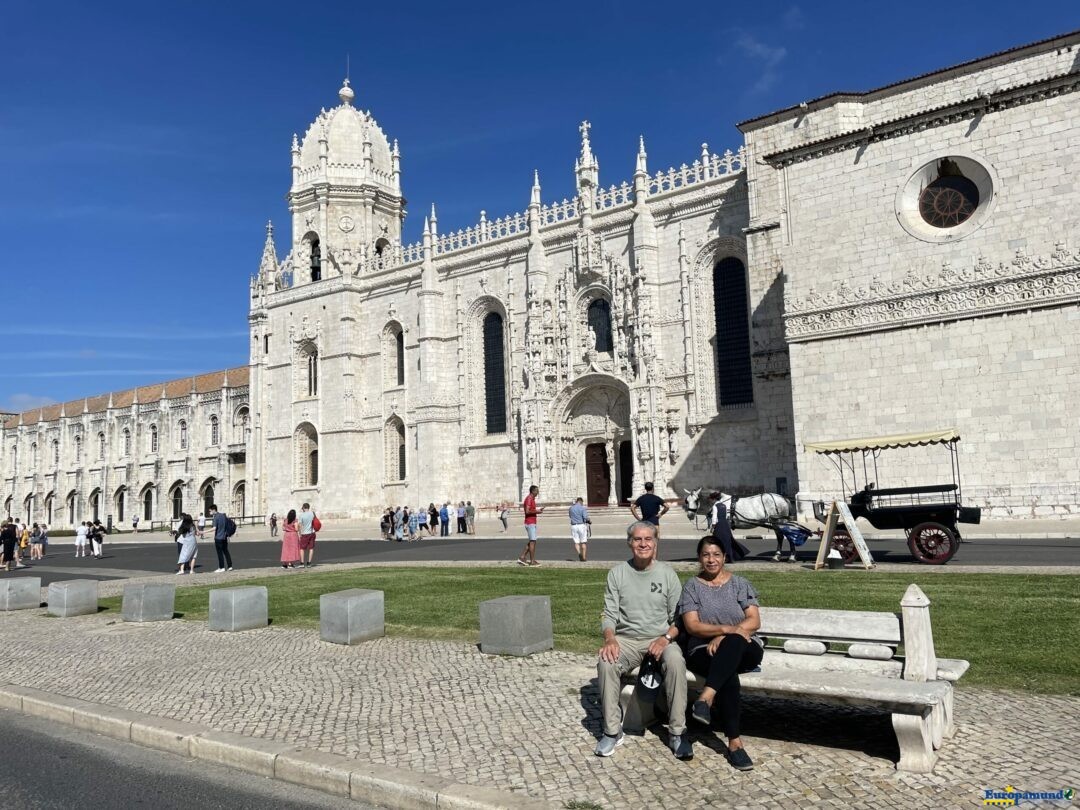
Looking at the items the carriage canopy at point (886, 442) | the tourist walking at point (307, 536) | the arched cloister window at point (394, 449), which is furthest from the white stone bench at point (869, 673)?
the arched cloister window at point (394, 449)

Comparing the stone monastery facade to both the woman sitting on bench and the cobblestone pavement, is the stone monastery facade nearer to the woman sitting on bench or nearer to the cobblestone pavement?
the cobblestone pavement

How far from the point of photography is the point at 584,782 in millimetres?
4777

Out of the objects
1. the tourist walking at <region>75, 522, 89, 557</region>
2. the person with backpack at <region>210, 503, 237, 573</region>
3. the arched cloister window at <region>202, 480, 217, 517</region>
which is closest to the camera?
the person with backpack at <region>210, 503, 237, 573</region>

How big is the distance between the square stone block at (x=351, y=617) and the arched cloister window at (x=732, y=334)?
2487 centimetres

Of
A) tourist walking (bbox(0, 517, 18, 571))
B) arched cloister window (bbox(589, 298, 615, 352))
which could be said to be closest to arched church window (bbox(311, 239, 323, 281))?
arched cloister window (bbox(589, 298, 615, 352))

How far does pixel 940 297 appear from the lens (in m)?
22.6

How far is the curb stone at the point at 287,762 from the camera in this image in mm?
4602

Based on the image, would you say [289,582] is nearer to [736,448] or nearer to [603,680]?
[603,680]

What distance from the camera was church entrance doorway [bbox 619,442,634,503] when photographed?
36.0 metres

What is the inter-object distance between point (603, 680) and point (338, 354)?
41950mm

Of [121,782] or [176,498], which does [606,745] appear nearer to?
[121,782]

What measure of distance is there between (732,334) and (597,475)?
9291 millimetres

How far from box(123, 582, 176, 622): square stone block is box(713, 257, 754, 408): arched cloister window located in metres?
24.8

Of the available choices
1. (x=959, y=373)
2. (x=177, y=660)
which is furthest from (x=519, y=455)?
(x=177, y=660)
